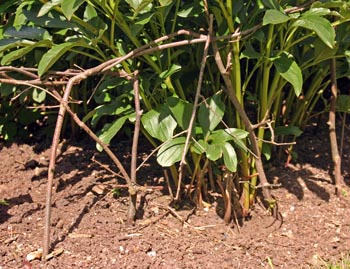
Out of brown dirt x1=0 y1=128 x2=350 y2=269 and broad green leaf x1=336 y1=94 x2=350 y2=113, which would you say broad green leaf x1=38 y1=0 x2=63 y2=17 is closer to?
brown dirt x1=0 y1=128 x2=350 y2=269

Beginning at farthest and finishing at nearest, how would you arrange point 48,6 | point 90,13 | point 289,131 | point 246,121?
point 289,131 → point 246,121 → point 90,13 → point 48,6

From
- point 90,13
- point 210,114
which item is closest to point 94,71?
point 90,13

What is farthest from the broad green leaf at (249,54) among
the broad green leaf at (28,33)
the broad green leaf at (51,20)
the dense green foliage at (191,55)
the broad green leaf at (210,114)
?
the broad green leaf at (28,33)

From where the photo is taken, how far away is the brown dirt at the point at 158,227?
227cm

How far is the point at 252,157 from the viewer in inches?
97.0

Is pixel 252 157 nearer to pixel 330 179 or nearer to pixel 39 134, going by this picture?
pixel 330 179

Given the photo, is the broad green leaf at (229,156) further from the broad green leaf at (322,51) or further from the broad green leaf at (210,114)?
the broad green leaf at (322,51)

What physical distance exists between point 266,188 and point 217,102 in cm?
41

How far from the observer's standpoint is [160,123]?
225cm

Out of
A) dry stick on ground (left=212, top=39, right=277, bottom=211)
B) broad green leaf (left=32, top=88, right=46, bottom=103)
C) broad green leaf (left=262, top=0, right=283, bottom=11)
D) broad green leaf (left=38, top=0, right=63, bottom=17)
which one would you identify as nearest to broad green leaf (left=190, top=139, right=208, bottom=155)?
dry stick on ground (left=212, top=39, right=277, bottom=211)

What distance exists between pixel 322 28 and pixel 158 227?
3.25ft

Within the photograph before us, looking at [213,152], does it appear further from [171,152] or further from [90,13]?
[90,13]

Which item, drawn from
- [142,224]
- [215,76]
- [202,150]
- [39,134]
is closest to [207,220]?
[142,224]

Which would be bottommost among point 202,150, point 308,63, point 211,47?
point 202,150
